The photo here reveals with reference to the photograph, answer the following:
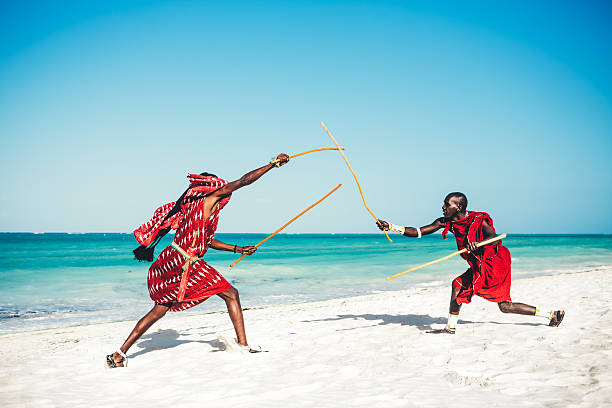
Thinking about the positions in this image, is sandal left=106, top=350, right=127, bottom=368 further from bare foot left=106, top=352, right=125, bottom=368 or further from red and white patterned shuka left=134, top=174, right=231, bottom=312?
red and white patterned shuka left=134, top=174, right=231, bottom=312

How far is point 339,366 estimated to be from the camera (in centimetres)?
417

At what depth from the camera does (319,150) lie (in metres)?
5.28

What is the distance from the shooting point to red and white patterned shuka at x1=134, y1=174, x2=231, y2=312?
14.3ft

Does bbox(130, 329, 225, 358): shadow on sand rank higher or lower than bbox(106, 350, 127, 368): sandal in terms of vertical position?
lower

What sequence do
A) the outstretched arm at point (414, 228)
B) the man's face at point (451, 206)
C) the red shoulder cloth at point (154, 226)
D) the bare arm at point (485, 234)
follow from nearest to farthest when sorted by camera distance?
1. the red shoulder cloth at point (154, 226)
2. the bare arm at point (485, 234)
3. the man's face at point (451, 206)
4. the outstretched arm at point (414, 228)

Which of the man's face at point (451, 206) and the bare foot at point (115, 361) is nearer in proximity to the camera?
the bare foot at point (115, 361)

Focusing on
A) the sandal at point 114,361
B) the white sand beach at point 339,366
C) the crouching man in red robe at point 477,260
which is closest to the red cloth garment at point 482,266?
the crouching man in red robe at point 477,260

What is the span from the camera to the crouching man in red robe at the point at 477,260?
5.20m

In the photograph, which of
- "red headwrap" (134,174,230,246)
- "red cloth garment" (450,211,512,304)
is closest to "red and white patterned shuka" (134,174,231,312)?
"red headwrap" (134,174,230,246)

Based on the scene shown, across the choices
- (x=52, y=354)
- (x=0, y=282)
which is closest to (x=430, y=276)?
(x=52, y=354)

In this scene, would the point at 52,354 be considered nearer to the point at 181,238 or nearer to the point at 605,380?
the point at 181,238

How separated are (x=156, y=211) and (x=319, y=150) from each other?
1.94 metres

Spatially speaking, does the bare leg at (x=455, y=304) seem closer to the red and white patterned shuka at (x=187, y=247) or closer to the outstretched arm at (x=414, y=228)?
the outstretched arm at (x=414, y=228)

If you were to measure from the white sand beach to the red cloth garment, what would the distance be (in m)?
0.46
